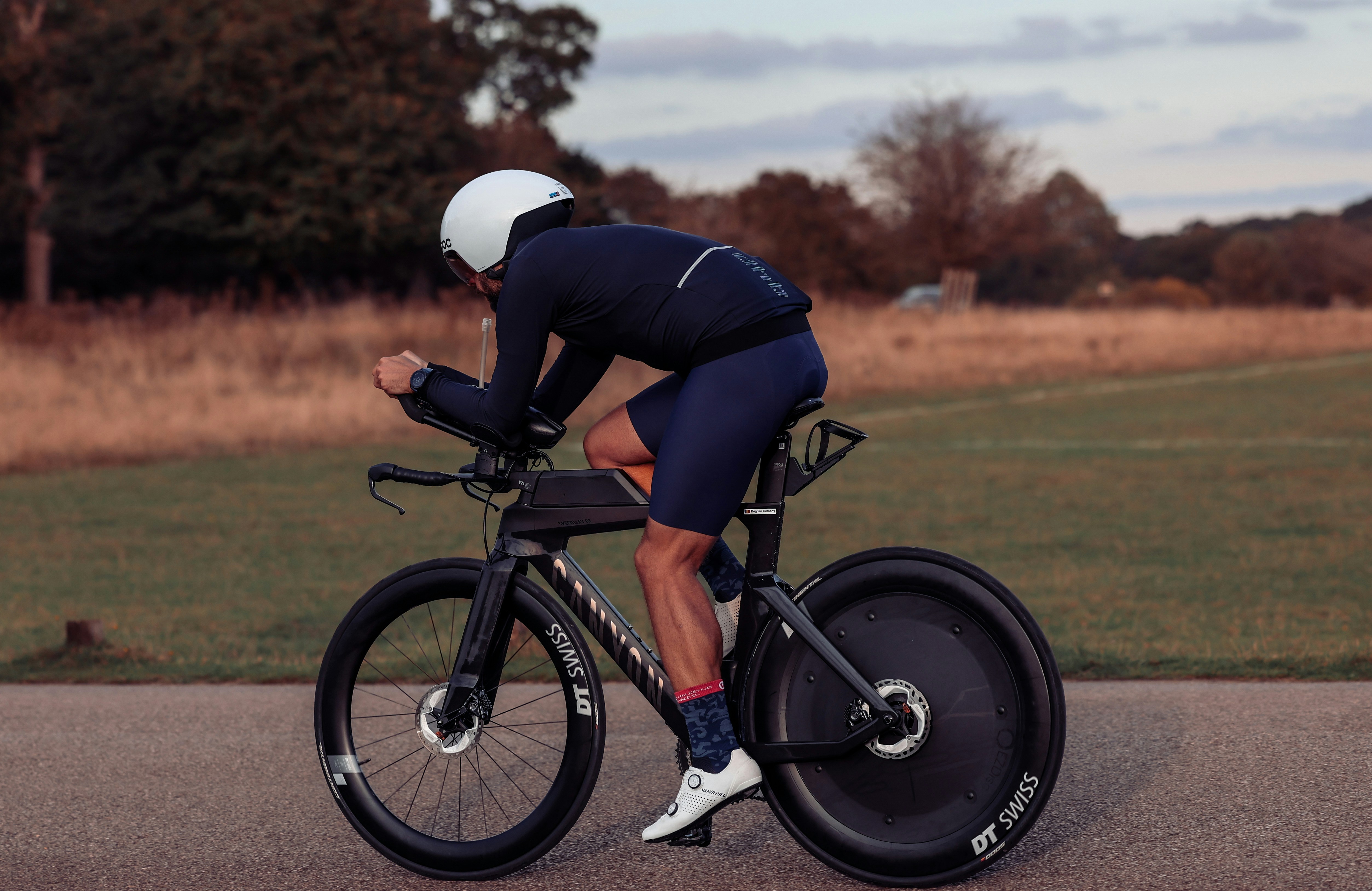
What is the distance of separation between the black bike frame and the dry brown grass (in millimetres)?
15123

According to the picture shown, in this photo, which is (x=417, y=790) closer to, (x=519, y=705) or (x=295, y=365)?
(x=519, y=705)

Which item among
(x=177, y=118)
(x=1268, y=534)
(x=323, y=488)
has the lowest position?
(x=323, y=488)

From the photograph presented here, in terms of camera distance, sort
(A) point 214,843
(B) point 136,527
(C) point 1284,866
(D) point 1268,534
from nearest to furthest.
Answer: (C) point 1284,866, (A) point 214,843, (D) point 1268,534, (B) point 136,527

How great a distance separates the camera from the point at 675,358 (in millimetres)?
3557

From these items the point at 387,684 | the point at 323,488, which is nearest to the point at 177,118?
the point at 323,488

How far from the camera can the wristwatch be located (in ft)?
12.0

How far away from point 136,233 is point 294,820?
1328 inches

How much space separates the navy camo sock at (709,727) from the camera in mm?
3555

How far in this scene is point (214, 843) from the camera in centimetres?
395

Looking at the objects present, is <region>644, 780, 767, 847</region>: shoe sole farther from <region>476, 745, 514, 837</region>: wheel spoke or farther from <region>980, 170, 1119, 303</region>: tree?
<region>980, 170, 1119, 303</region>: tree

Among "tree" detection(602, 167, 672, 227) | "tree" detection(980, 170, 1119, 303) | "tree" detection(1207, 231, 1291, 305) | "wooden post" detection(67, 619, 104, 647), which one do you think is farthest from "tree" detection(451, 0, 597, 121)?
"wooden post" detection(67, 619, 104, 647)

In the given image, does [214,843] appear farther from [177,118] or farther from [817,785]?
[177,118]

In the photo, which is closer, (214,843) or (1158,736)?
(214,843)

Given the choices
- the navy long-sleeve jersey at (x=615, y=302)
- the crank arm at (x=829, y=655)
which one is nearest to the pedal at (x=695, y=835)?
the crank arm at (x=829, y=655)
